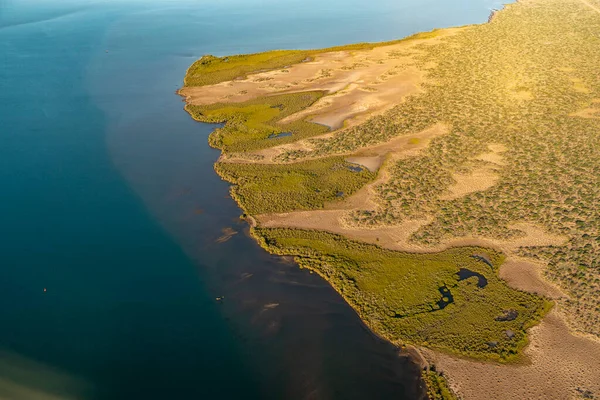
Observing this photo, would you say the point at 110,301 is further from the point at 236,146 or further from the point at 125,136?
the point at 125,136

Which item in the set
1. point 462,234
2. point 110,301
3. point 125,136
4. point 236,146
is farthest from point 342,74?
point 110,301

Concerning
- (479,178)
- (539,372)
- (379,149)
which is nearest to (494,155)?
(479,178)

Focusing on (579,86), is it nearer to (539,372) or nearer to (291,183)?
(291,183)

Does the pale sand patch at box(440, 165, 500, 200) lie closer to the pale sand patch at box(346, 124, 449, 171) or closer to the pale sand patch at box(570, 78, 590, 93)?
the pale sand patch at box(346, 124, 449, 171)

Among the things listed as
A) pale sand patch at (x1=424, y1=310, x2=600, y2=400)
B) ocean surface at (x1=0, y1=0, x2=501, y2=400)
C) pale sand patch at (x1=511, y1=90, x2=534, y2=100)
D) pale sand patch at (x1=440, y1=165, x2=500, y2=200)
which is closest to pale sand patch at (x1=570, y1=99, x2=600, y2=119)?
pale sand patch at (x1=511, y1=90, x2=534, y2=100)

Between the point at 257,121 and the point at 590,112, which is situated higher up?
the point at 257,121

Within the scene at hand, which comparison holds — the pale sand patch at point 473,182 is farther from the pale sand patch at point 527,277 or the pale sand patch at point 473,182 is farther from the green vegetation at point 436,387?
the green vegetation at point 436,387
